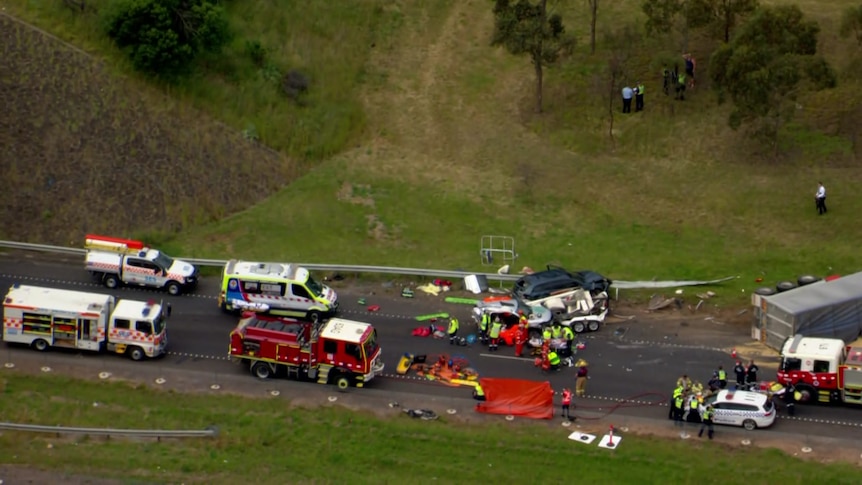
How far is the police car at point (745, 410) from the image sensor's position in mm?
49031

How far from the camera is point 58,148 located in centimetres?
6550

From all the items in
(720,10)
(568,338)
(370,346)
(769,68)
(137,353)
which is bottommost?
(137,353)

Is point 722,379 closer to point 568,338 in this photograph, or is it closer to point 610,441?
point 610,441

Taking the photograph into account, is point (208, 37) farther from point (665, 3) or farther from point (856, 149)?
point (856, 149)

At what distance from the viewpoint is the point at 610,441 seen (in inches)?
1903

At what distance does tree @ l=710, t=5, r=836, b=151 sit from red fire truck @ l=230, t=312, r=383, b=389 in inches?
1010

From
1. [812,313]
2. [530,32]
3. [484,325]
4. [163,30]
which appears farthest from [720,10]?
[163,30]

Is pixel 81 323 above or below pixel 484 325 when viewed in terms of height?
below

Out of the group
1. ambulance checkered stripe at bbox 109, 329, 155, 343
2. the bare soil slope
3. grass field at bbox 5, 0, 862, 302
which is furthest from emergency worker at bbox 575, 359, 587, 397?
the bare soil slope

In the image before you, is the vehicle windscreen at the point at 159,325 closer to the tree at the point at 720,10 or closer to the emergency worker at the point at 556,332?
the emergency worker at the point at 556,332

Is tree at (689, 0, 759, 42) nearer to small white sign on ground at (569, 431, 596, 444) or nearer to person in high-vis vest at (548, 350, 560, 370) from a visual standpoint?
person in high-vis vest at (548, 350, 560, 370)

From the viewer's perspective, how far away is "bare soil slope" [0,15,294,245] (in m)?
64.1

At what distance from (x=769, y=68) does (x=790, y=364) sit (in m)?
20.7

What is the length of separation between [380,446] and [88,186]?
79.5 feet
